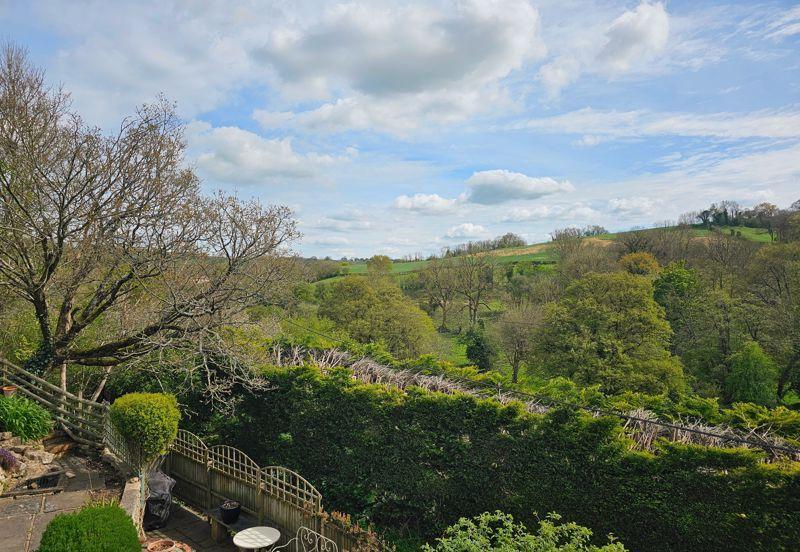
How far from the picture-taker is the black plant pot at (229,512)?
392 inches

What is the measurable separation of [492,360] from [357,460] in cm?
2342

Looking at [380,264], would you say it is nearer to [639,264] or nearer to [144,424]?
[639,264]

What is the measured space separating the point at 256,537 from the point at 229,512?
1490mm

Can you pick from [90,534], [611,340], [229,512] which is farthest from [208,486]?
[611,340]

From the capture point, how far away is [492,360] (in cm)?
3350

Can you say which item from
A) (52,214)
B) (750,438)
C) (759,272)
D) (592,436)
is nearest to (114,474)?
(52,214)

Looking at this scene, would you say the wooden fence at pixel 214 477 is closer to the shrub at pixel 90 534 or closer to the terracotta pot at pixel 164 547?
the terracotta pot at pixel 164 547

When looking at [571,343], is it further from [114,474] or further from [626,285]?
[114,474]

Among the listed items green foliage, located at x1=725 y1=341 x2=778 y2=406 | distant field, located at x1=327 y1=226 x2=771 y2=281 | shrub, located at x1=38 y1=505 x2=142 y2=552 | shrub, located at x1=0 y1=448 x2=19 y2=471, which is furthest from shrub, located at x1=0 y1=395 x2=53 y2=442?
distant field, located at x1=327 y1=226 x2=771 y2=281

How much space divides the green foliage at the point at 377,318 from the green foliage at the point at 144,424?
1948 cm

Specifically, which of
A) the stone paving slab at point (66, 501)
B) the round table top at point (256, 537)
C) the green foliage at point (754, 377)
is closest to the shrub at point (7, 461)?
the stone paving slab at point (66, 501)

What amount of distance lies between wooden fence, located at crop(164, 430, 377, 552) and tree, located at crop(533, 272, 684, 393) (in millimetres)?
13806

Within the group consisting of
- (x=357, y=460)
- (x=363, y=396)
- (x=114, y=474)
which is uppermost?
(x=363, y=396)

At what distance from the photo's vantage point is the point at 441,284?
157 feet
